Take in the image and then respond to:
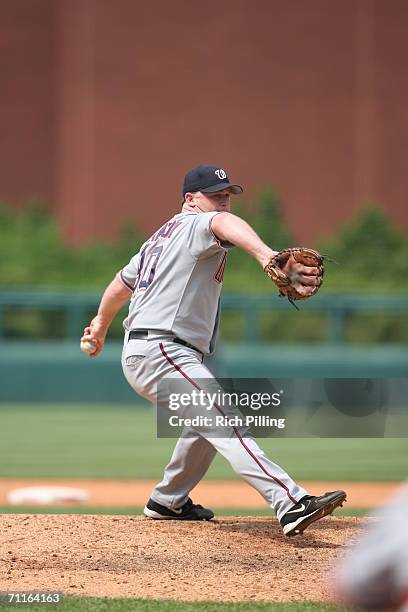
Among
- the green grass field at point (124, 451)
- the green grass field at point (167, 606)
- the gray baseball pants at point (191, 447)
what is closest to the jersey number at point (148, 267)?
the gray baseball pants at point (191, 447)

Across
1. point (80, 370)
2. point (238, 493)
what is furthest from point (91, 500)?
point (80, 370)

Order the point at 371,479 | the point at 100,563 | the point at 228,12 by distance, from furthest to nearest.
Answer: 1. the point at 228,12
2. the point at 371,479
3. the point at 100,563

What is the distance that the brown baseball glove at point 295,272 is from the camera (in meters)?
4.17

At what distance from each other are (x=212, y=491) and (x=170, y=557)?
376 cm

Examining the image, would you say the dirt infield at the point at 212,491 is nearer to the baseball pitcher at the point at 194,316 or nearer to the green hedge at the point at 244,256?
the baseball pitcher at the point at 194,316

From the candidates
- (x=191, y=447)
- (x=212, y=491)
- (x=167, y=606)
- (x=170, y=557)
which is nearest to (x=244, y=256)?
(x=212, y=491)

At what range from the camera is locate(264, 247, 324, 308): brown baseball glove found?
4.17 m

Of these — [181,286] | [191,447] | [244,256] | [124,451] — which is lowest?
[124,451]

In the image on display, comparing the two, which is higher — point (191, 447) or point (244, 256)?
point (244, 256)

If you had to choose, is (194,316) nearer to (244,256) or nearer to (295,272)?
(295,272)

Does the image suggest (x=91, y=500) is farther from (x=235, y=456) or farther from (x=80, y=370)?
(x=80, y=370)

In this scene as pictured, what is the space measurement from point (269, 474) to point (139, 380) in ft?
2.43

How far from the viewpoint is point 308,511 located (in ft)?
14.9

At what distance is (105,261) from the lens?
20406mm
